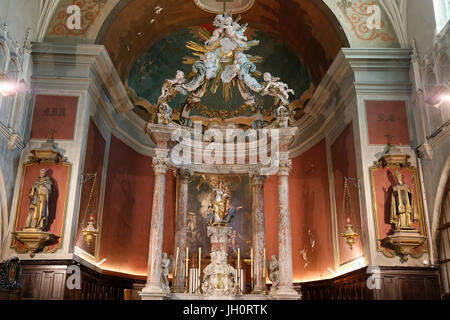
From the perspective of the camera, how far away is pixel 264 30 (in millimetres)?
15703

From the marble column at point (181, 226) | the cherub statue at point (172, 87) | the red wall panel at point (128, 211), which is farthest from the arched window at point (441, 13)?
the red wall panel at point (128, 211)

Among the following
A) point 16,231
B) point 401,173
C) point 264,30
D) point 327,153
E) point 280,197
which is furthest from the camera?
point 264,30

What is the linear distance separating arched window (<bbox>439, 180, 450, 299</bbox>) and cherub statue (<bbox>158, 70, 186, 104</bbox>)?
6880 mm

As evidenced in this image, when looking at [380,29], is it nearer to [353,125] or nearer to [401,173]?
[353,125]

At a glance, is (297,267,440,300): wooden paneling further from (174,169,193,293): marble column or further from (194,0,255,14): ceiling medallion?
(194,0,255,14): ceiling medallion

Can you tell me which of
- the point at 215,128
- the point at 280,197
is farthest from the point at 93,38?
the point at 280,197

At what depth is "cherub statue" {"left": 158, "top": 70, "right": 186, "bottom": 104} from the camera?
40.1 feet

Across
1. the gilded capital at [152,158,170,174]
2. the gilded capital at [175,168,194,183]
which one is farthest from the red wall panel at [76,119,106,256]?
the gilded capital at [175,168,194,183]

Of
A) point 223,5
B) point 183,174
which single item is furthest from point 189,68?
point 183,174

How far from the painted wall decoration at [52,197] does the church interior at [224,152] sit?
3cm

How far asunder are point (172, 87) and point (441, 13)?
6744 millimetres

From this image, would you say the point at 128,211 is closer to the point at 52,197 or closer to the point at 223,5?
the point at 52,197

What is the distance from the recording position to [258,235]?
41.9 ft

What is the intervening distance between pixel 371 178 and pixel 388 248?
168 centimetres
